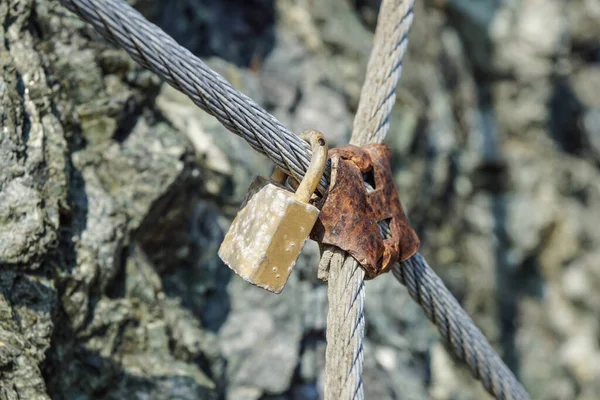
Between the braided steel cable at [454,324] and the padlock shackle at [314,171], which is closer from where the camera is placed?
the padlock shackle at [314,171]

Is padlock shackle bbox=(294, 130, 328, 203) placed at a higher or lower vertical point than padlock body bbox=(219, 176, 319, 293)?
higher

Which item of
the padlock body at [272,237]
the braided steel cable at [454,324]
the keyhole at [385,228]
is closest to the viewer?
the padlock body at [272,237]

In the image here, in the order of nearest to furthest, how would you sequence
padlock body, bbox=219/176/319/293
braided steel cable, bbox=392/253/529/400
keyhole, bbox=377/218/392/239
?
padlock body, bbox=219/176/319/293 → keyhole, bbox=377/218/392/239 → braided steel cable, bbox=392/253/529/400

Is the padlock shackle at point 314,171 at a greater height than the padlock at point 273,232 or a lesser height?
greater

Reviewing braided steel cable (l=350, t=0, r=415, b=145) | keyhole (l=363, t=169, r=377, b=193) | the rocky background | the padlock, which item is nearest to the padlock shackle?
the padlock

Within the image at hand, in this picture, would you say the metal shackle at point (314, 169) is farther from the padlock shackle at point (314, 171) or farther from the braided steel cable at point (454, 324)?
the braided steel cable at point (454, 324)

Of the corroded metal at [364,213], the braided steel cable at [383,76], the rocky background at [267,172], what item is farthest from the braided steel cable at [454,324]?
the rocky background at [267,172]

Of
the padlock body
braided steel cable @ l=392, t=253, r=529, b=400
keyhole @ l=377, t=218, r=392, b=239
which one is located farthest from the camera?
braided steel cable @ l=392, t=253, r=529, b=400

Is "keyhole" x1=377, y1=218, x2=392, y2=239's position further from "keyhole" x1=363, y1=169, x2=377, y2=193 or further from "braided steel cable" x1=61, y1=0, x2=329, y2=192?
"braided steel cable" x1=61, y1=0, x2=329, y2=192
